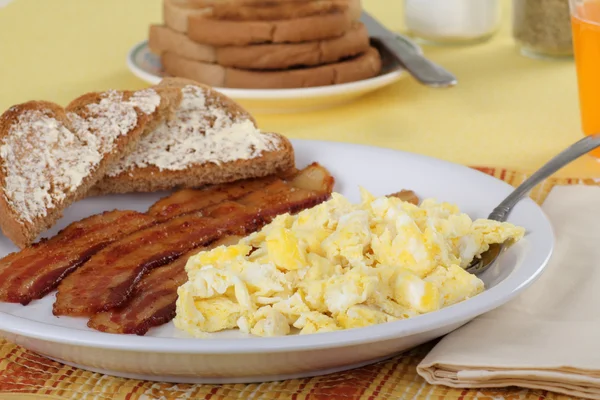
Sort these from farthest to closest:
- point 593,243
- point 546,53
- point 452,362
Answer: point 546,53, point 593,243, point 452,362

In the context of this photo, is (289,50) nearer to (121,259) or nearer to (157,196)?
(157,196)

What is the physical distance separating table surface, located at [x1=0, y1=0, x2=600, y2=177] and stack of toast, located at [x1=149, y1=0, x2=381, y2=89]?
149 mm

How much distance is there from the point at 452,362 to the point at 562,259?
56 centimetres

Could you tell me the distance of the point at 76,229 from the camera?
7.44ft

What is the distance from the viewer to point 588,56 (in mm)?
2891

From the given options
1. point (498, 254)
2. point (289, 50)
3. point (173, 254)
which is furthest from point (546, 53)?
point (173, 254)

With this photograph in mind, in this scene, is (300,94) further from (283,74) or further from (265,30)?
(265,30)

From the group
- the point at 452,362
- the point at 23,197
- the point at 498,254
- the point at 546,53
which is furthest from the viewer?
the point at 546,53

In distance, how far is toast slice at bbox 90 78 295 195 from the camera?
2.54 meters

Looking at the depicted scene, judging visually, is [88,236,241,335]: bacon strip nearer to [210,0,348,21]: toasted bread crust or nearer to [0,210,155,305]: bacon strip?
[0,210,155,305]: bacon strip

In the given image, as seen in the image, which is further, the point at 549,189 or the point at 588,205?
the point at 549,189

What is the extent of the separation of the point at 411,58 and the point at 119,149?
4.63ft

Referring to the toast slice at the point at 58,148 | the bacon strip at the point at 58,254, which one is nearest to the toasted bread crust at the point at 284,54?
the toast slice at the point at 58,148

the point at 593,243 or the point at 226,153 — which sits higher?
the point at 226,153
